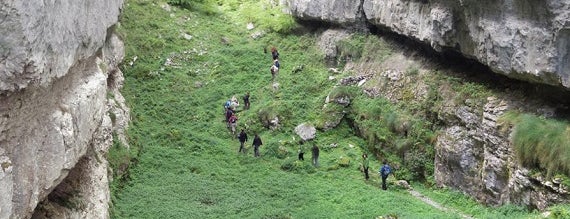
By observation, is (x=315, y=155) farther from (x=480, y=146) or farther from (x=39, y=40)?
(x=39, y=40)

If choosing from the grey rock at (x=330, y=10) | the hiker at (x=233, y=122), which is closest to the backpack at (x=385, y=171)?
the hiker at (x=233, y=122)

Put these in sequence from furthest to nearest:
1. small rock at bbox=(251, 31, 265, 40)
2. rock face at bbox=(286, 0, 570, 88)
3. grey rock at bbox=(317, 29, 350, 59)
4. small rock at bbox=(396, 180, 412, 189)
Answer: small rock at bbox=(251, 31, 265, 40) → grey rock at bbox=(317, 29, 350, 59) → small rock at bbox=(396, 180, 412, 189) → rock face at bbox=(286, 0, 570, 88)

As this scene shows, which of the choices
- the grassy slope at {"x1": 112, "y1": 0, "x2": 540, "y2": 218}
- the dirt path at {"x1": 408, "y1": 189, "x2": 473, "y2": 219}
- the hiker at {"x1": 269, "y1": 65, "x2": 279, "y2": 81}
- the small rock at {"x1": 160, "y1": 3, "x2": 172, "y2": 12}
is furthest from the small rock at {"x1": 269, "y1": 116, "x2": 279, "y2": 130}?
the small rock at {"x1": 160, "y1": 3, "x2": 172, "y2": 12}

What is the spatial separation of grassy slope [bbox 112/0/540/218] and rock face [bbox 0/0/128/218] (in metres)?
4.73

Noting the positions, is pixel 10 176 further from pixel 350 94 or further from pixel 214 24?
pixel 214 24

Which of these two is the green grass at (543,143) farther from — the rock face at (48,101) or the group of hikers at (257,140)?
the rock face at (48,101)

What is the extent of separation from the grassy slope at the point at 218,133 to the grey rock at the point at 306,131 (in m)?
0.42

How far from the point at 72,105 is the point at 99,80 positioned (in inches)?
115

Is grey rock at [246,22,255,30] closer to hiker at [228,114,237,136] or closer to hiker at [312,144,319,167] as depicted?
hiker at [228,114,237,136]

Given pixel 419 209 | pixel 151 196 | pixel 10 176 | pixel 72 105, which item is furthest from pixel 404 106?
pixel 10 176

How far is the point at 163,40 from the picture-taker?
125ft

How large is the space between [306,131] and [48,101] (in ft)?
55.9

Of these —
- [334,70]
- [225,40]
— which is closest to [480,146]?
[334,70]

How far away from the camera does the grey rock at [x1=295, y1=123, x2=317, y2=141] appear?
28.6 meters
